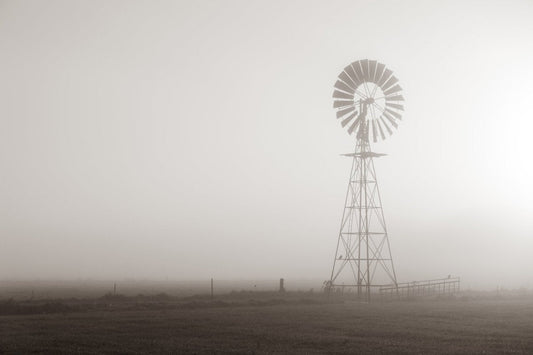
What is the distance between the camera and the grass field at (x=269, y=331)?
2091 centimetres

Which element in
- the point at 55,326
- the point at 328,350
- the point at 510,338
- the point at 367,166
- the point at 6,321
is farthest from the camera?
the point at 367,166

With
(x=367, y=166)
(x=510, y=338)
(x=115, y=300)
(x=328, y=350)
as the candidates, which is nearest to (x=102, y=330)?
(x=328, y=350)

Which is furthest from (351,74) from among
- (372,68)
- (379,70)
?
(379,70)

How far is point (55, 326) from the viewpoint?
Result: 27766 mm

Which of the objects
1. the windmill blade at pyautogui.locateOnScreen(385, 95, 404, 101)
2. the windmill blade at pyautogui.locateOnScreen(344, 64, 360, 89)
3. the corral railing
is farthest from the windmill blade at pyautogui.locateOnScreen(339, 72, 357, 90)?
the corral railing

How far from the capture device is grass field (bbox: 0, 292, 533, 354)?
68.6 feet

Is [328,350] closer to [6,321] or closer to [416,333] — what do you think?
[416,333]

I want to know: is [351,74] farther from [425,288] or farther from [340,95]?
[425,288]

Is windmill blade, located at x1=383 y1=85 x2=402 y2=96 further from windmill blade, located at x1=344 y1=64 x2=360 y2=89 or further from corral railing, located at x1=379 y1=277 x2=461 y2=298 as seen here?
corral railing, located at x1=379 y1=277 x2=461 y2=298

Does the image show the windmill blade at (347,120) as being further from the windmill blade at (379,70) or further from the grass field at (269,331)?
the grass field at (269,331)

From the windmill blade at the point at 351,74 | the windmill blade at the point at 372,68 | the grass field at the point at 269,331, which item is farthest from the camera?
the windmill blade at the point at 351,74

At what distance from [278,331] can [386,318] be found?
852 cm

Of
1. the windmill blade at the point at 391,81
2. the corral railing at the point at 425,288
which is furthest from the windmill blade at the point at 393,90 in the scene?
the corral railing at the point at 425,288

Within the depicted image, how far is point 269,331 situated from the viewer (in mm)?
25516
